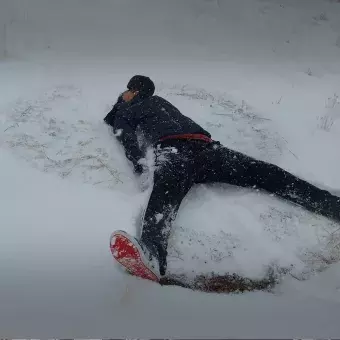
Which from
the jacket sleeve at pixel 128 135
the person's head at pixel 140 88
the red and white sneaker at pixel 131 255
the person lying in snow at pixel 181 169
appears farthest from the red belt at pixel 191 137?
the red and white sneaker at pixel 131 255

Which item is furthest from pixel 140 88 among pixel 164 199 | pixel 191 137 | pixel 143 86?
pixel 164 199

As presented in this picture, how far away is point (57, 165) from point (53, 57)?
8.34 ft

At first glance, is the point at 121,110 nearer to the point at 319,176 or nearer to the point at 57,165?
the point at 57,165

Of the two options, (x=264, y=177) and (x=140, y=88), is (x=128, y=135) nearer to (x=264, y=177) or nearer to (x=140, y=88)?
(x=140, y=88)

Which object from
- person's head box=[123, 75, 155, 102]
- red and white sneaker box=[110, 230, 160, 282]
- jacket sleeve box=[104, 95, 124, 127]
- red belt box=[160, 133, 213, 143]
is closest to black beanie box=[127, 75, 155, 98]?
person's head box=[123, 75, 155, 102]

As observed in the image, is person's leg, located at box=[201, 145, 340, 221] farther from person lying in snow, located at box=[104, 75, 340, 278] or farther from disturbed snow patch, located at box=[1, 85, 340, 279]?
disturbed snow patch, located at box=[1, 85, 340, 279]

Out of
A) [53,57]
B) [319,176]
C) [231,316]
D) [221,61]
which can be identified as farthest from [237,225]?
[53,57]

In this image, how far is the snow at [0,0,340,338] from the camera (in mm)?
2660

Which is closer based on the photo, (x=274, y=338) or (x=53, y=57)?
(x=274, y=338)

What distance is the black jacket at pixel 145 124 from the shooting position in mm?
3344

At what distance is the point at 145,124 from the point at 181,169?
23.2 inches

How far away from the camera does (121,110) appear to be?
376 cm

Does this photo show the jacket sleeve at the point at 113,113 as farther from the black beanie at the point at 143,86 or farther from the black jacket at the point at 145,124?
the black beanie at the point at 143,86

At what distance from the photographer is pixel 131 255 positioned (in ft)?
8.43
